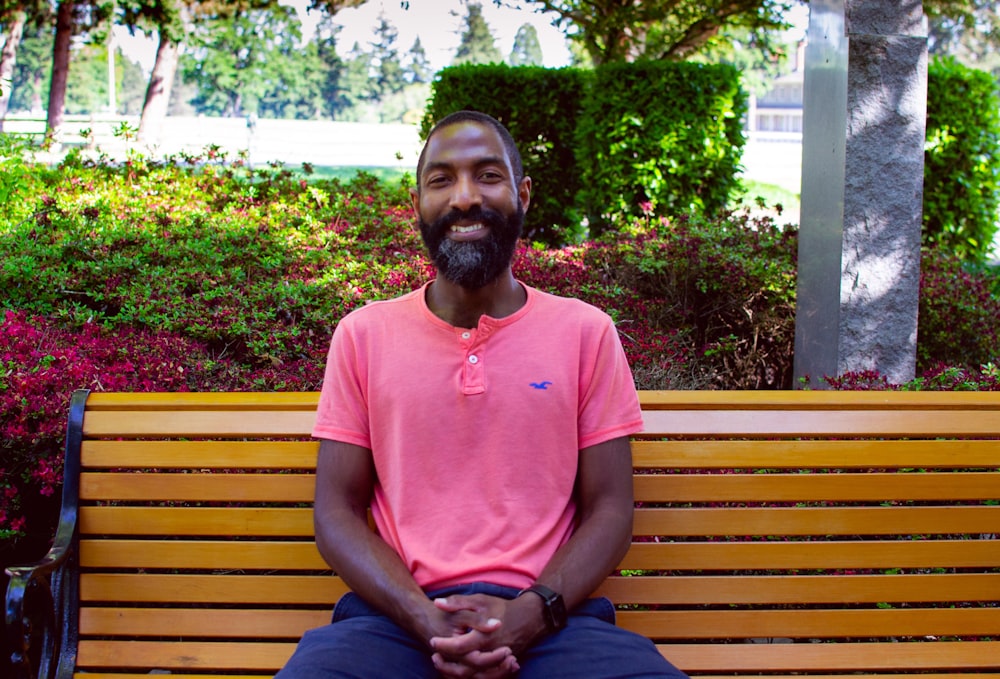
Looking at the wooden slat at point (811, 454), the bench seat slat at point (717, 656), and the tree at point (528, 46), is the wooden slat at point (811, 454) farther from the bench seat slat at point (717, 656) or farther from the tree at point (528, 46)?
the tree at point (528, 46)

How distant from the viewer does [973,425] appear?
9.62ft

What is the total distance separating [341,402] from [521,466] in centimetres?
52

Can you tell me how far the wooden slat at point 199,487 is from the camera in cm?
290

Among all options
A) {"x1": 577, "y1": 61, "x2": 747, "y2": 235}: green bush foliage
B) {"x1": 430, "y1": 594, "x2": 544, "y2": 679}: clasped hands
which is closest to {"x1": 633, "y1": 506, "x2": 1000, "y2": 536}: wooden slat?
{"x1": 430, "y1": 594, "x2": 544, "y2": 679}: clasped hands

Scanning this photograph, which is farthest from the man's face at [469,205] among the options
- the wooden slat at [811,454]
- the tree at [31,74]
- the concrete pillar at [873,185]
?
the tree at [31,74]

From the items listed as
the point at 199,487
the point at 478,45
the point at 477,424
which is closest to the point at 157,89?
the point at 199,487

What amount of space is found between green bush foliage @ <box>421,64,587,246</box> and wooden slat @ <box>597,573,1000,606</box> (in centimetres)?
734

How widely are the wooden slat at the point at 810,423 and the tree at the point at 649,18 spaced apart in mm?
9030

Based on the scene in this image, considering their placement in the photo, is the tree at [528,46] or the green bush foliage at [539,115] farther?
the tree at [528,46]

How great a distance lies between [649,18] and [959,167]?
387 centimetres

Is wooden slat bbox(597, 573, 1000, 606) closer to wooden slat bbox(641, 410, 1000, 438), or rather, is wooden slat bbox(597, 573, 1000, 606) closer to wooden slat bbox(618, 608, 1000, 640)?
wooden slat bbox(618, 608, 1000, 640)

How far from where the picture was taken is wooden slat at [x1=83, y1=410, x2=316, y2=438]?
114 inches

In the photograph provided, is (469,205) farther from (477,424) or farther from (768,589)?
(768,589)

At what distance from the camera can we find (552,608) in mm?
2430
